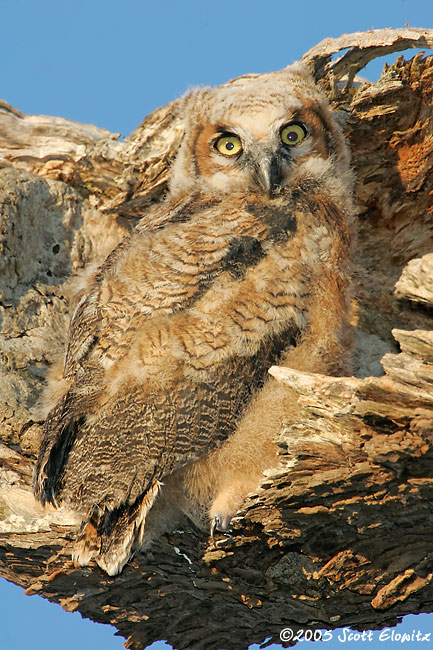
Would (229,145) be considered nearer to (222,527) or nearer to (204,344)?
(204,344)

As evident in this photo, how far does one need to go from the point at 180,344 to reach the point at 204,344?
9 cm

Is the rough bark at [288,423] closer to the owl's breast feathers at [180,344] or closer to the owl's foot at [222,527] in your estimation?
the owl's foot at [222,527]

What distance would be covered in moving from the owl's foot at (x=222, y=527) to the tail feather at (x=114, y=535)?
0.31 metres

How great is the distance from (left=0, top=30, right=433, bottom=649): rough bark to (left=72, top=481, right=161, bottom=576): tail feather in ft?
0.97

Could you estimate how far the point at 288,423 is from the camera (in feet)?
9.61

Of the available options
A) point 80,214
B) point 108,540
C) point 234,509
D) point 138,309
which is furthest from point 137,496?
point 80,214

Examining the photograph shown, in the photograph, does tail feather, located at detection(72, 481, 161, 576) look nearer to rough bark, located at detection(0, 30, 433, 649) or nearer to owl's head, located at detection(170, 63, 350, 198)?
rough bark, located at detection(0, 30, 433, 649)

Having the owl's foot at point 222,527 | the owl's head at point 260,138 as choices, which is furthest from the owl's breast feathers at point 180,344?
the owl's foot at point 222,527

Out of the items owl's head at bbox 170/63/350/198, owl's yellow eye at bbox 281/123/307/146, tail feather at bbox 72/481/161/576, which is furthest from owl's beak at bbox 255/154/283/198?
tail feather at bbox 72/481/161/576

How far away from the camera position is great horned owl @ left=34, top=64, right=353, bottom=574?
9.42ft

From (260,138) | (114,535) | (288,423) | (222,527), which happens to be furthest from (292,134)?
(114,535)

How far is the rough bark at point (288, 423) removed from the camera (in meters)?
2.82

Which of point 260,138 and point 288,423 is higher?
point 260,138

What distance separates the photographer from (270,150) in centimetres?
326
